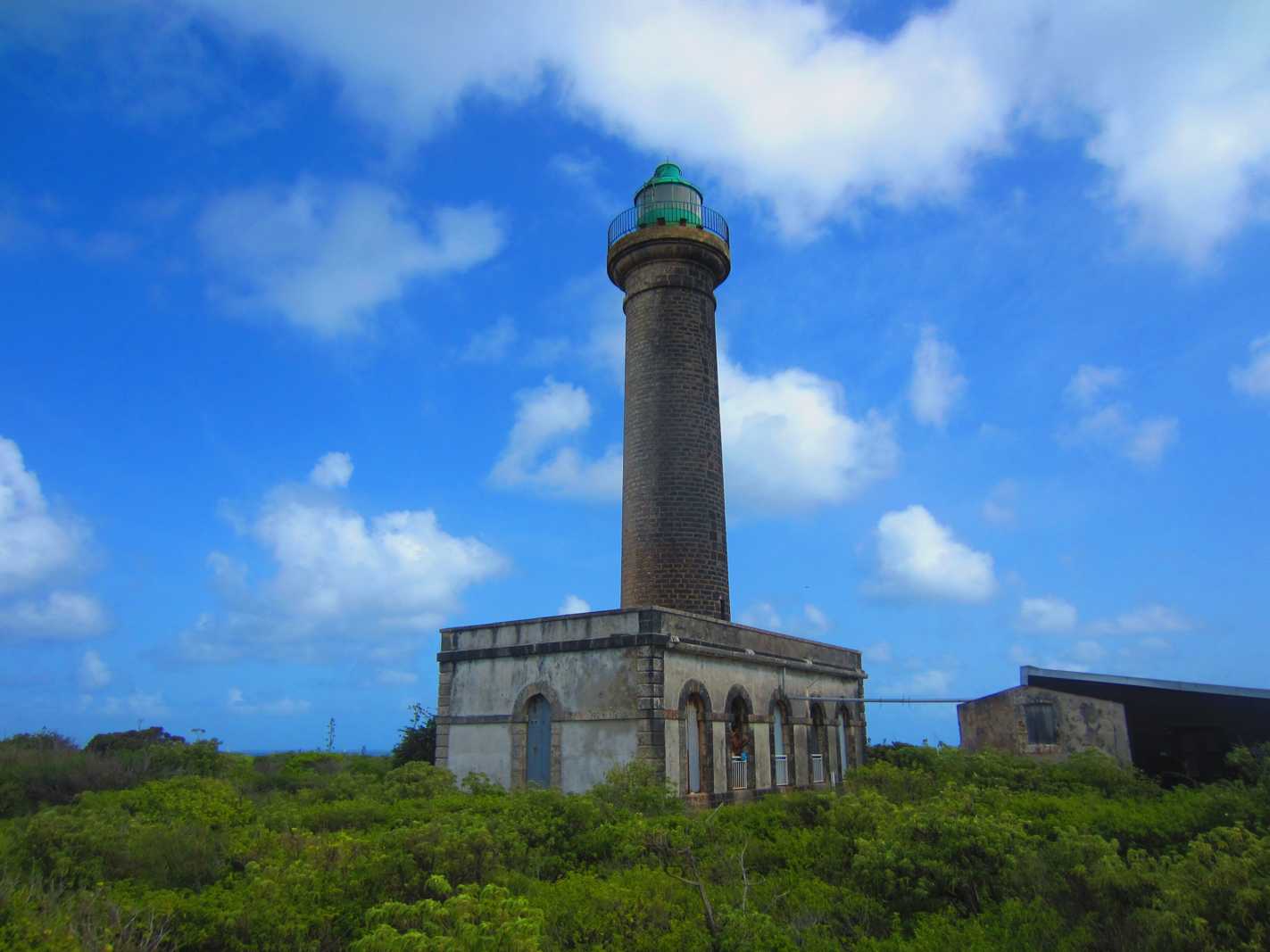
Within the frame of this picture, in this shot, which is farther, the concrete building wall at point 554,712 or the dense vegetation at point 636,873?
the concrete building wall at point 554,712

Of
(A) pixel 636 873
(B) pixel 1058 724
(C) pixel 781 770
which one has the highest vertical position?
(B) pixel 1058 724

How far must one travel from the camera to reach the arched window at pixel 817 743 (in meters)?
20.8

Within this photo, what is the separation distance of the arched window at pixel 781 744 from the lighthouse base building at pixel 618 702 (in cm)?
4

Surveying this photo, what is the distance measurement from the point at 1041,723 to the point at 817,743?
16.2 ft

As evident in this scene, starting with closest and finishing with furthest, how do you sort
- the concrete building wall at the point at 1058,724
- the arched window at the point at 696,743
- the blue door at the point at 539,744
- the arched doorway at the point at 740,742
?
the arched window at the point at 696,743, the blue door at the point at 539,744, the arched doorway at the point at 740,742, the concrete building wall at the point at 1058,724

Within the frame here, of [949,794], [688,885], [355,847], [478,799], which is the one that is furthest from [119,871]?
[949,794]

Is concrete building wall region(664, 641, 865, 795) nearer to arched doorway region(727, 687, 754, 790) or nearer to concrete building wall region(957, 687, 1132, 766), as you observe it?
arched doorway region(727, 687, 754, 790)

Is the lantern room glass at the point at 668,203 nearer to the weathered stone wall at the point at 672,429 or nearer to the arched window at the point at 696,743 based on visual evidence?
the weathered stone wall at the point at 672,429

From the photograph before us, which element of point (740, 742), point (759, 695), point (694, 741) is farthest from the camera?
point (759, 695)

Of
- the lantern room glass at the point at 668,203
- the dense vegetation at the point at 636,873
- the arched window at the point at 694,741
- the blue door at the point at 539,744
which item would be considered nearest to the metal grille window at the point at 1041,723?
the dense vegetation at the point at 636,873

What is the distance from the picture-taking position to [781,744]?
64.2 feet

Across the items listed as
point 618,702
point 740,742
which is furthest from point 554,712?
point 740,742

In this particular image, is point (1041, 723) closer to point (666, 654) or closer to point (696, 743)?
point (696, 743)

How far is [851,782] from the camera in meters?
15.0
